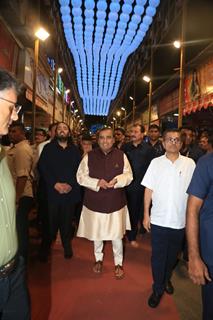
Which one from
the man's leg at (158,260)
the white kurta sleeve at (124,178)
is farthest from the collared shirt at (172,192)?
the white kurta sleeve at (124,178)

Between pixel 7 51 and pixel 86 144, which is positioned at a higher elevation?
pixel 7 51

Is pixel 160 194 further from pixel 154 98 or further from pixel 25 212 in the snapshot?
pixel 154 98

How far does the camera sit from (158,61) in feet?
68.9

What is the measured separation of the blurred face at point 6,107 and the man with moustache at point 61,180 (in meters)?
2.81

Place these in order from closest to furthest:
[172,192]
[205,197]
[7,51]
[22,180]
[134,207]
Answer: [205,197] → [172,192] → [22,180] → [134,207] → [7,51]

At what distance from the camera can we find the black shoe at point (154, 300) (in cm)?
320

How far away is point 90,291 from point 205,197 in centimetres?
210

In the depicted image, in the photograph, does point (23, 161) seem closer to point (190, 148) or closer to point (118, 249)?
point (118, 249)

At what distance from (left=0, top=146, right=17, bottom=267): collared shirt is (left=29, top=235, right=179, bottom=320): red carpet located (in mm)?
1662

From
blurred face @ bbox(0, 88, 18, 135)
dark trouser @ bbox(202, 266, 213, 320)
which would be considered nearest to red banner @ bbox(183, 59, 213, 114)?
dark trouser @ bbox(202, 266, 213, 320)

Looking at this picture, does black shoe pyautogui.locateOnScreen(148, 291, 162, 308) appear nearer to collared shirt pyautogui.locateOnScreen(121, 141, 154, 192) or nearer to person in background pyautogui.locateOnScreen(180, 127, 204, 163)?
collared shirt pyautogui.locateOnScreen(121, 141, 154, 192)

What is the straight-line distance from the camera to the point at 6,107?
155 centimetres

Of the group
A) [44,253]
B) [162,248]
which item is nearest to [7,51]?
[44,253]

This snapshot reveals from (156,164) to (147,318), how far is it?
5.22 ft
